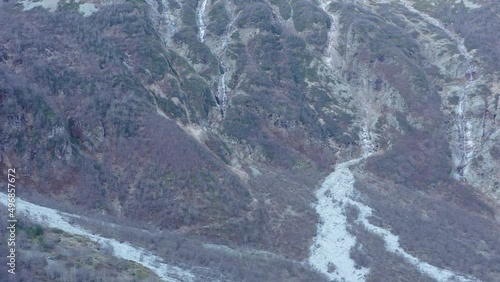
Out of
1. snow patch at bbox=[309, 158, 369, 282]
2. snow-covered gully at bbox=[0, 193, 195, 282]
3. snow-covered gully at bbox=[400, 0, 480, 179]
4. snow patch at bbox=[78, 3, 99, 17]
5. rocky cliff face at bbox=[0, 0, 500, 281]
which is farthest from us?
snow patch at bbox=[78, 3, 99, 17]

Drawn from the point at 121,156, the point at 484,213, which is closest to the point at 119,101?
the point at 121,156

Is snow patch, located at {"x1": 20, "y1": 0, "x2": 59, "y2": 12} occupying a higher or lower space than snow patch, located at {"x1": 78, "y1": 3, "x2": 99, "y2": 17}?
lower

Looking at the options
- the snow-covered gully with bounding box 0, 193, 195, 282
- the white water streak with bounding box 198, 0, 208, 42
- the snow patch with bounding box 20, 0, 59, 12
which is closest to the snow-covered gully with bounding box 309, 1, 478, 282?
the snow-covered gully with bounding box 0, 193, 195, 282

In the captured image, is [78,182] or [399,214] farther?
[399,214]

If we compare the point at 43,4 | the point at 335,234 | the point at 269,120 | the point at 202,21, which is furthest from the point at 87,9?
the point at 335,234

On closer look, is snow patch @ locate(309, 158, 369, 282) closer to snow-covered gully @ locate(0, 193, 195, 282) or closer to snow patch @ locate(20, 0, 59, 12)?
snow-covered gully @ locate(0, 193, 195, 282)

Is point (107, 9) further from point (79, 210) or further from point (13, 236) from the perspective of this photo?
point (13, 236)

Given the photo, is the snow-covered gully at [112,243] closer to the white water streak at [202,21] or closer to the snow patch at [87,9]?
the snow patch at [87,9]
